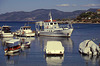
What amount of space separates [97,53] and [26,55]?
38.1 ft

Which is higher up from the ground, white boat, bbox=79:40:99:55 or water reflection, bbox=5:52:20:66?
white boat, bbox=79:40:99:55

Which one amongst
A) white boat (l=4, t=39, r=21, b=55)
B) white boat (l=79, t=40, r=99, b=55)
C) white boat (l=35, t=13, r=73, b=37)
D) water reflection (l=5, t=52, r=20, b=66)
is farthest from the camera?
white boat (l=35, t=13, r=73, b=37)

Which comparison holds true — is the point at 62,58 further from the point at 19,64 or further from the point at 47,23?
the point at 47,23

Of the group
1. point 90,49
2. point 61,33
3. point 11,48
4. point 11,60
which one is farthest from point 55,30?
point 11,60

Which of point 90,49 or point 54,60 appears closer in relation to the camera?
point 54,60

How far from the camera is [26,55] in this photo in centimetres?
4131

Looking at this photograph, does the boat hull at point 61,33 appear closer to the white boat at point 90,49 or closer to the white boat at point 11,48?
the white boat at point 11,48

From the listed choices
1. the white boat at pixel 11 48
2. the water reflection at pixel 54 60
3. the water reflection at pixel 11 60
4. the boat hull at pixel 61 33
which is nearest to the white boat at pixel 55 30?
the boat hull at pixel 61 33

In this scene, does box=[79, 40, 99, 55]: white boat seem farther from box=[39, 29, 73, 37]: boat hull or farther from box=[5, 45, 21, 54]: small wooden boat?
box=[39, 29, 73, 37]: boat hull

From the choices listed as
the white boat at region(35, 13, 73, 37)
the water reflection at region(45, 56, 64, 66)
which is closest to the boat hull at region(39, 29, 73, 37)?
the white boat at region(35, 13, 73, 37)

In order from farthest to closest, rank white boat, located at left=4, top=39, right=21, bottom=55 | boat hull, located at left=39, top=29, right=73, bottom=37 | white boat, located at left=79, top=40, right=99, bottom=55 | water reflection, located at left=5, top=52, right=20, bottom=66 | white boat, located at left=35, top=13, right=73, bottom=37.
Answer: white boat, located at left=35, top=13, right=73, bottom=37 < boat hull, located at left=39, top=29, right=73, bottom=37 < white boat, located at left=4, top=39, right=21, bottom=55 < white boat, located at left=79, top=40, right=99, bottom=55 < water reflection, located at left=5, top=52, right=20, bottom=66

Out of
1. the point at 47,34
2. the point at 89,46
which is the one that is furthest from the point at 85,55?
the point at 47,34

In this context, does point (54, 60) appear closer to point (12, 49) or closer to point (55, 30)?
point (12, 49)

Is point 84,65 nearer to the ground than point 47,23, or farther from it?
nearer to the ground
